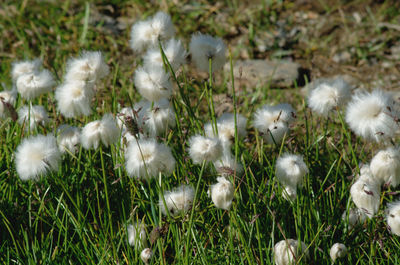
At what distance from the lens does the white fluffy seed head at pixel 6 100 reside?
Answer: 228 cm

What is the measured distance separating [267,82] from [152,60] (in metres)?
1.80

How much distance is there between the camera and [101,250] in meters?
1.94

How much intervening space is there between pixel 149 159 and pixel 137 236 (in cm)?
31

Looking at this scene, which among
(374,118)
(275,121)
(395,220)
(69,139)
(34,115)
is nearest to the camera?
(395,220)

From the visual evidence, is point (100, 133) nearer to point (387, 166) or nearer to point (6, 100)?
point (6, 100)

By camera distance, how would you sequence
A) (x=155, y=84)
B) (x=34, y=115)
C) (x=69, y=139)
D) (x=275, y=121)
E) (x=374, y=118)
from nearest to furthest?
(x=374, y=118) < (x=155, y=84) < (x=275, y=121) < (x=69, y=139) < (x=34, y=115)

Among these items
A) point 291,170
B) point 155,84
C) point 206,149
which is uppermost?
point 155,84

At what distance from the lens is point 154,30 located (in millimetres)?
2098

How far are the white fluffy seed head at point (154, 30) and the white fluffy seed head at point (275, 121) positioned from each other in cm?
51

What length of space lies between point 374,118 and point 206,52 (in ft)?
2.18

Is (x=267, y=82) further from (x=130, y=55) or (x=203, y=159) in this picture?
(x=203, y=159)

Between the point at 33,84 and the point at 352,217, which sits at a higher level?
the point at 33,84

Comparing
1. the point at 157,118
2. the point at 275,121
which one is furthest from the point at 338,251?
the point at 157,118

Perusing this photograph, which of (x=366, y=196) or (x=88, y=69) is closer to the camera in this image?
(x=366, y=196)
